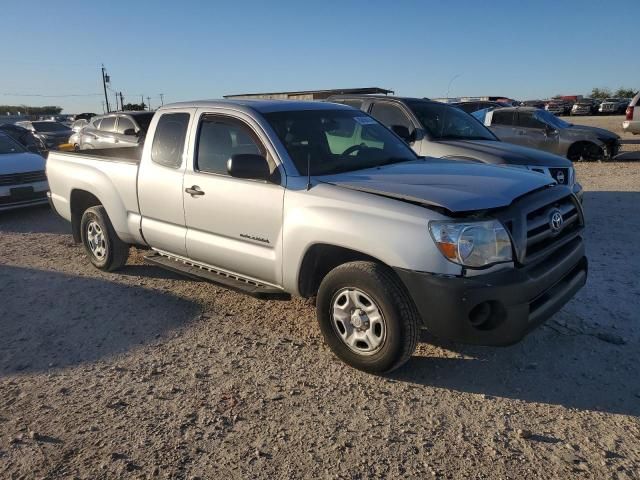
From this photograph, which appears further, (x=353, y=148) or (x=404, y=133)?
(x=404, y=133)

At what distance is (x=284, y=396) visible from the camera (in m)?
3.40

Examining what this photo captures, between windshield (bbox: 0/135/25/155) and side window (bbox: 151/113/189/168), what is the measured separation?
6341 millimetres

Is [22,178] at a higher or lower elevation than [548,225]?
lower

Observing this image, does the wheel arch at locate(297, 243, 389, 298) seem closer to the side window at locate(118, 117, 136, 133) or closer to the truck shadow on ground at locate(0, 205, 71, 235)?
the truck shadow on ground at locate(0, 205, 71, 235)

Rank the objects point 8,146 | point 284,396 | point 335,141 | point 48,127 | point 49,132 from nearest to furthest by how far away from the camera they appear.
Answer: point 284,396, point 335,141, point 8,146, point 49,132, point 48,127

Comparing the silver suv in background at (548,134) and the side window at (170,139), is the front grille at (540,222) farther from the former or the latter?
the silver suv in background at (548,134)

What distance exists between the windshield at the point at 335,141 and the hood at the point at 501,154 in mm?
2213

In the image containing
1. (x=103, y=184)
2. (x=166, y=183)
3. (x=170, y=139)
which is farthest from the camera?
(x=103, y=184)

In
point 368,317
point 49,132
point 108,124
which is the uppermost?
point 108,124

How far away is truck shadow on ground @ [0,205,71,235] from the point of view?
27.3 ft

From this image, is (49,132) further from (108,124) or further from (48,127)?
(108,124)

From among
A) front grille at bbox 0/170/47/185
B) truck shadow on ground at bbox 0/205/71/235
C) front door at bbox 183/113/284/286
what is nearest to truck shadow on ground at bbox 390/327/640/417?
front door at bbox 183/113/284/286

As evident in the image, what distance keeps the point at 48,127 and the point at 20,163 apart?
15.1 metres

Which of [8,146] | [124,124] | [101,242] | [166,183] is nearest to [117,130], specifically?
[124,124]
